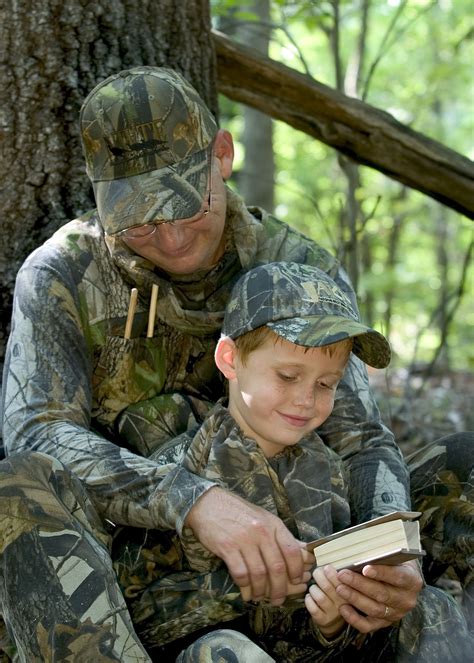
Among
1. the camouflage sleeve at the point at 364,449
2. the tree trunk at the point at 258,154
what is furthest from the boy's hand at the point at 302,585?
the tree trunk at the point at 258,154

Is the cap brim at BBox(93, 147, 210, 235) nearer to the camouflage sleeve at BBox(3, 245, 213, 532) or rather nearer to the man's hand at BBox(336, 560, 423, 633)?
the camouflage sleeve at BBox(3, 245, 213, 532)

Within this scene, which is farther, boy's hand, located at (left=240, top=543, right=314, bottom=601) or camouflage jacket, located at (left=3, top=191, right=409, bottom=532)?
camouflage jacket, located at (left=3, top=191, right=409, bottom=532)

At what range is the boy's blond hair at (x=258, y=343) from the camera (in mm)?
2908

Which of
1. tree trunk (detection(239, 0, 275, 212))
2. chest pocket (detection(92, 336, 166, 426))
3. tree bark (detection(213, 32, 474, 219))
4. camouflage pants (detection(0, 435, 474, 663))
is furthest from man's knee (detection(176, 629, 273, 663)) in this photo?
tree trunk (detection(239, 0, 275, 212))

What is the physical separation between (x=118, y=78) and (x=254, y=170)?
5.46 meters

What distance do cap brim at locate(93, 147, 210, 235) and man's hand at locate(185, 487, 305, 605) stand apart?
98cm

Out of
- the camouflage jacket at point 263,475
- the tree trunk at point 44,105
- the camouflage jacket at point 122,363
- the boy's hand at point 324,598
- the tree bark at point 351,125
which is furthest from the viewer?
the tree bark at point 351,125

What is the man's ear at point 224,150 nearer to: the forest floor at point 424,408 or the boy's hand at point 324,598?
the boy's hand at point 324,598

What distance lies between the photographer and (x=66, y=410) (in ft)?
10.6

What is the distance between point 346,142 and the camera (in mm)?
5016

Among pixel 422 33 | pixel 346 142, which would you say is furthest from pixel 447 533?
pixel 422 33

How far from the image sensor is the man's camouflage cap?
9.33 ft

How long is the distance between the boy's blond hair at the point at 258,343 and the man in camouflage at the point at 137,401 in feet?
1.31

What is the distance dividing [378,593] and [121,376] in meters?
1.27
